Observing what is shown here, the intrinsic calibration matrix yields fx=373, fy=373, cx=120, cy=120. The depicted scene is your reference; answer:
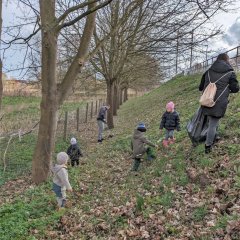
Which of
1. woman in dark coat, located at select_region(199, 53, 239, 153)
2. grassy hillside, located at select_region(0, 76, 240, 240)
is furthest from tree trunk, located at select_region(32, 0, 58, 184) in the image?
woman in dark coat, located at select_region(199, 53, 239, 153)

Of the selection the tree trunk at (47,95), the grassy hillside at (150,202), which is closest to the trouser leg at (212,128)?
the grassy hillside at (150,202)

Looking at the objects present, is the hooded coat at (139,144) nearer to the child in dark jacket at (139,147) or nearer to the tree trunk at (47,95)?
the child in dark jacket at (139,147)

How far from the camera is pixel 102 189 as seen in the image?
8.73m

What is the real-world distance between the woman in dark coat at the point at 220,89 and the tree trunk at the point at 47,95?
4.11 metres

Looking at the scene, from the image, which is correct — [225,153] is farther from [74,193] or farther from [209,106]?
[74,193]

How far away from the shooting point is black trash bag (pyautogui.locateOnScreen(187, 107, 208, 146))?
29.2 feet

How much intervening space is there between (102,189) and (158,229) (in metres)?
3.19

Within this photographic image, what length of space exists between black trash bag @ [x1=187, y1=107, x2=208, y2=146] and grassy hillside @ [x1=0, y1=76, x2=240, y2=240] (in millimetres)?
300

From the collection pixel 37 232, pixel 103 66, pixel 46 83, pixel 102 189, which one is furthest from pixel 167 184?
pixel 103 66

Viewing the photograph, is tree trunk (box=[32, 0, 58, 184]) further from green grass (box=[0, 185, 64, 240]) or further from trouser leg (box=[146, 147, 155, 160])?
trouser leg (box=[146, 147, 155, 160])

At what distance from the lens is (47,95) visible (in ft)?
32.9

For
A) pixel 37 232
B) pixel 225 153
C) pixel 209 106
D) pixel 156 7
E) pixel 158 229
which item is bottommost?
pixel 37 232

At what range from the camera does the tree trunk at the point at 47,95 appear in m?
9.72

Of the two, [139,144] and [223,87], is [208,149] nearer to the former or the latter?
[223,87]
